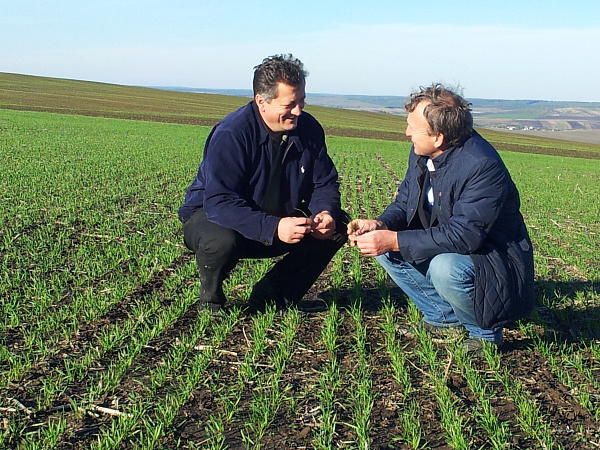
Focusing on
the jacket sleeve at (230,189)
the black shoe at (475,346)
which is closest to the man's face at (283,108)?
the jacket sleeve at (230,189)

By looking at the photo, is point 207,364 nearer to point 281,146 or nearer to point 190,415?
point 190,415

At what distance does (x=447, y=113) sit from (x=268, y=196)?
4.76ft

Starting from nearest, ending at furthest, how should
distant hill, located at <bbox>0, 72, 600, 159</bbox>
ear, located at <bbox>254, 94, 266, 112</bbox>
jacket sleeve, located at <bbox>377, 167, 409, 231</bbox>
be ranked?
ear, located at <bbox>254, 94, 266, 112</bbox> → jacket sleeve, located at <bbox>377, 167, 409, 231</bbox> → distant hill, located at <bbox>0, 72, 600, 159</bbox>

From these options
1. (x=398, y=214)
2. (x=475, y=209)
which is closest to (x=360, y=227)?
(x=398, y=214)

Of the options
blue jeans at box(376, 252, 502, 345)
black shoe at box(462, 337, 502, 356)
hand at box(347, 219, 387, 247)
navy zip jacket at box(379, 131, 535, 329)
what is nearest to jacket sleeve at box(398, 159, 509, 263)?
navy zip jacket at box(379, 131, 535, 329)

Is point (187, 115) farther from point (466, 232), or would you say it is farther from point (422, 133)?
point (466, 232)

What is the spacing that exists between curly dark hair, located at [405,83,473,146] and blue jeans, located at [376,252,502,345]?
75cm

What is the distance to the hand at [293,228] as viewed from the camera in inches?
170

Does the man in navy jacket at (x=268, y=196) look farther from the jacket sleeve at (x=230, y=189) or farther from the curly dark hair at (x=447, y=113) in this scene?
the curly dark hair at (x=447, y=113)

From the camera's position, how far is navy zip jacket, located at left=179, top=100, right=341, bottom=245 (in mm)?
4492

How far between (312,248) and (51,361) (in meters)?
2.01

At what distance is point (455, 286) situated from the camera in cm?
408

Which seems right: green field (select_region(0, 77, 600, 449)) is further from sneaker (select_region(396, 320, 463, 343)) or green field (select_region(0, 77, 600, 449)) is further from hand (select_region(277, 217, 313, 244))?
hand (select_region(277, 217, 313, 244))

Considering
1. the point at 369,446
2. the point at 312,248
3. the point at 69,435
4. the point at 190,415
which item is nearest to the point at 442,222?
the point at 312,248
